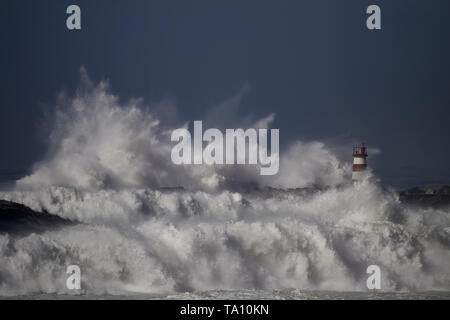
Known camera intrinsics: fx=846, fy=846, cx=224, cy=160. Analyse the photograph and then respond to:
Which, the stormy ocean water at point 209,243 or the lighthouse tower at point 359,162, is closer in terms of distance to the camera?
the stormy ocean water at point 209,243

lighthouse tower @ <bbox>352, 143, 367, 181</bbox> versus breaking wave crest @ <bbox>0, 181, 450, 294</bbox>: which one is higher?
lighthouse tower @ <bbox>352, 143, 367, 181</bbox>

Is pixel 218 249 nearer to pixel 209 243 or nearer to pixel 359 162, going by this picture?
pixel 209 243

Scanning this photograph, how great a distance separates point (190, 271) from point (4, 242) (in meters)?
4.39

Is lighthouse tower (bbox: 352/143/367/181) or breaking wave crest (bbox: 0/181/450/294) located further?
lighthouse tower (bbox: 352/143/367/181)

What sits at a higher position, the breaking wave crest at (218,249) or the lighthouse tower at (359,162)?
the lighthouse tower at (359,162)

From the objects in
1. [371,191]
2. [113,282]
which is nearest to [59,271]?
[113,282]

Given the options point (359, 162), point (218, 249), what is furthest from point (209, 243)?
point (359, 162)

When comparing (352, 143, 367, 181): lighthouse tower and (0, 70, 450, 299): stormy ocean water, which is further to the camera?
(352, 143, 367, 181): lighthouse tower

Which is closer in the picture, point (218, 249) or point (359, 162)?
point (218, 249)

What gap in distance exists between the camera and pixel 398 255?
23484 mm
